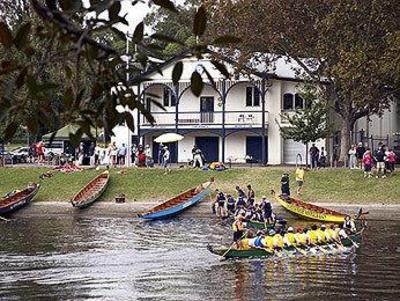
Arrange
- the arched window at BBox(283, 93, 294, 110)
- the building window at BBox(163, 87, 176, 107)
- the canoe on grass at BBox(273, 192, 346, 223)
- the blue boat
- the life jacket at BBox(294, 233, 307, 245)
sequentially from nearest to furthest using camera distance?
the life jacket at BBox(294, 233, 307, 245), the canoe on grass at BBox(273, 192, 346, 223), the blue boat, the arched window at BBox(283, 93, 294, 110), the building window at BBox(163, 87, 176, 107)

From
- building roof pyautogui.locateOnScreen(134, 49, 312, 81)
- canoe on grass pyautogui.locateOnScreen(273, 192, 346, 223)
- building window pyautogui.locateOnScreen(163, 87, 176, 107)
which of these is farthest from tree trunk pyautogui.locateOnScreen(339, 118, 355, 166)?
building window pyautogui.locateOnScreen(163, 87, 176, 107)

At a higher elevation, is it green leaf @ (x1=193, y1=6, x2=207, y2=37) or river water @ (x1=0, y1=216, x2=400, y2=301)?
green leaf @ (x1=193, y1=6, x2=207, y2=37)

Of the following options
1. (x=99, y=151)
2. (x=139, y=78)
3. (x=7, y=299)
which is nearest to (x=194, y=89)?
(x=139, y=78)

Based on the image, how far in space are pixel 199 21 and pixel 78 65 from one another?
0.79m

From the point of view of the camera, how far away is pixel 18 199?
146 ft

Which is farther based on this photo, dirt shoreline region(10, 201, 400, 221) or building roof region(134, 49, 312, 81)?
building roof region(134, 49, 312, 81)

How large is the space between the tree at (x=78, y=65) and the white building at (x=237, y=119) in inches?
1984

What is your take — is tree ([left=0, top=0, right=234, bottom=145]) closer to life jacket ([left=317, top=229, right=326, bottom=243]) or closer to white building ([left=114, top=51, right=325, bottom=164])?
life jacket ([left=317, top=229, right=326, bottom=243])

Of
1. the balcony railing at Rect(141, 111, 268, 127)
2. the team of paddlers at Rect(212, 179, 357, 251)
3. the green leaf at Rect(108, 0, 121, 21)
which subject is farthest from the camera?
the balcony railing at Rect(141, 111, 268, 127)

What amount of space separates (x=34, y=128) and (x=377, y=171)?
1669 inches

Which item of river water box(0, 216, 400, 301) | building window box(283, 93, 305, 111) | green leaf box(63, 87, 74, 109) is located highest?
building window box(283, 93, 305, 111)

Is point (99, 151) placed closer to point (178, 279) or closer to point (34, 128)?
point (178, 279)

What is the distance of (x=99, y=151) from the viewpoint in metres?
56.0

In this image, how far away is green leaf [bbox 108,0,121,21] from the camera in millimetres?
5172
